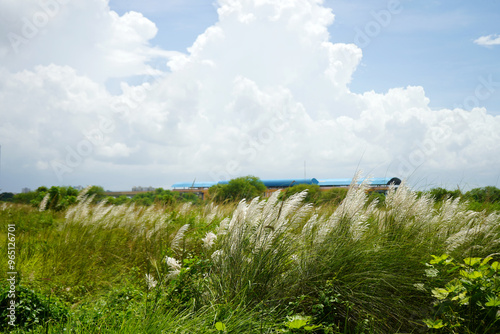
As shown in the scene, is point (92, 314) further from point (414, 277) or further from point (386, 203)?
point (386, 203)

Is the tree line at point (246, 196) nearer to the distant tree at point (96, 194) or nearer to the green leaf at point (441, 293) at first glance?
the distant tree at point (96, 194)

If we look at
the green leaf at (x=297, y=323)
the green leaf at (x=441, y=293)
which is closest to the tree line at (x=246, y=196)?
the green leaf at (x=441, y=293)

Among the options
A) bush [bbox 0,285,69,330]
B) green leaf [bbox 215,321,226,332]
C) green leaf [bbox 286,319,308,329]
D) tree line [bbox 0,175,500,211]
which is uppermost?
tree line [bbox 0,175,500,211]

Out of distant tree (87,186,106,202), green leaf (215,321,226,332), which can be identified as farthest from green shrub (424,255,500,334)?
distant tree (87,186,106,202)

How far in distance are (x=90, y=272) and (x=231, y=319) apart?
2.89 m

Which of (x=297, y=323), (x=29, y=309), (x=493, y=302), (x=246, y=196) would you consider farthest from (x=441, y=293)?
(x=29, y=309)

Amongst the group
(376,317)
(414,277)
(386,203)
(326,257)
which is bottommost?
(376,317)

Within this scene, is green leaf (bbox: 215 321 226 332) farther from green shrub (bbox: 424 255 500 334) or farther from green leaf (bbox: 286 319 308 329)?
green shrub (bbox: 424 255 500 334)

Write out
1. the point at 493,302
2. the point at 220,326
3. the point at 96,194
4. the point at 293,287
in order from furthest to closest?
the point at 96,194
the point at 293,287
the point at 493,302
the point at 220,326

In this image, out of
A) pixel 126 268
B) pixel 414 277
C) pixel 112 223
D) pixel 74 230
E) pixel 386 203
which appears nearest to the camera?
pixel 414 277

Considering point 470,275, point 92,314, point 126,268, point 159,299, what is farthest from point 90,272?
point 470,275

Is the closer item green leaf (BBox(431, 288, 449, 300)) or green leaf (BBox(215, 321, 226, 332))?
green leaf (BBox(215, 321, 226, 332))

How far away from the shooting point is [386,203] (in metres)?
4.80

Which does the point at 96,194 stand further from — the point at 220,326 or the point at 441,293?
the point at 441,293
